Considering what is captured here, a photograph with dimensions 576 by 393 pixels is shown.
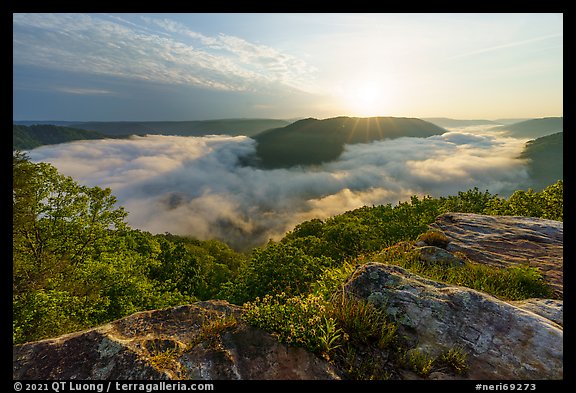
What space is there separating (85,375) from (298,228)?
46780 millimetres

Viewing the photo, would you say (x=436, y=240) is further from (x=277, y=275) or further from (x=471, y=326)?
(x=277, y=275)

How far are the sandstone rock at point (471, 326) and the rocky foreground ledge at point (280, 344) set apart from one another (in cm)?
2

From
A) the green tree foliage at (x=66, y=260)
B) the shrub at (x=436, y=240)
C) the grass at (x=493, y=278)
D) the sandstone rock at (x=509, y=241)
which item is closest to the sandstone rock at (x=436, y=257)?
the grass at (x=493, y=278)

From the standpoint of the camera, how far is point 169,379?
14.6ft

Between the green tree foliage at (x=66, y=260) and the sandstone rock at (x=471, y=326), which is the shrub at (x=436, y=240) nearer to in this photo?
the sandstone rock at (x=471, y=326)

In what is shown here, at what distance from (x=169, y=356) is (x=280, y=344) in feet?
6.30

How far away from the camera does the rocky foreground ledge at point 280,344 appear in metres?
4.63

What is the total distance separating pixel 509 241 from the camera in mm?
12703

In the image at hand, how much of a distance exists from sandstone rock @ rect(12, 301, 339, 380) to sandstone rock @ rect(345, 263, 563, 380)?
2.14 metres

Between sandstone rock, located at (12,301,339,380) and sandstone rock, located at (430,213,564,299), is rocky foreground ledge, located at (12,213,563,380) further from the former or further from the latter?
sandstone rock, located at (430,213,564,299)

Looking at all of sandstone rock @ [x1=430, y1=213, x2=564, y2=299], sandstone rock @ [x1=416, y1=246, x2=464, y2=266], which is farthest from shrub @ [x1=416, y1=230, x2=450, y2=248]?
sandstone rock @ [x1=416, y1=246, x2=464, y2=266]

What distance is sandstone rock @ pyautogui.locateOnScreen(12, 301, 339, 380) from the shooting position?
4566 millimetres
